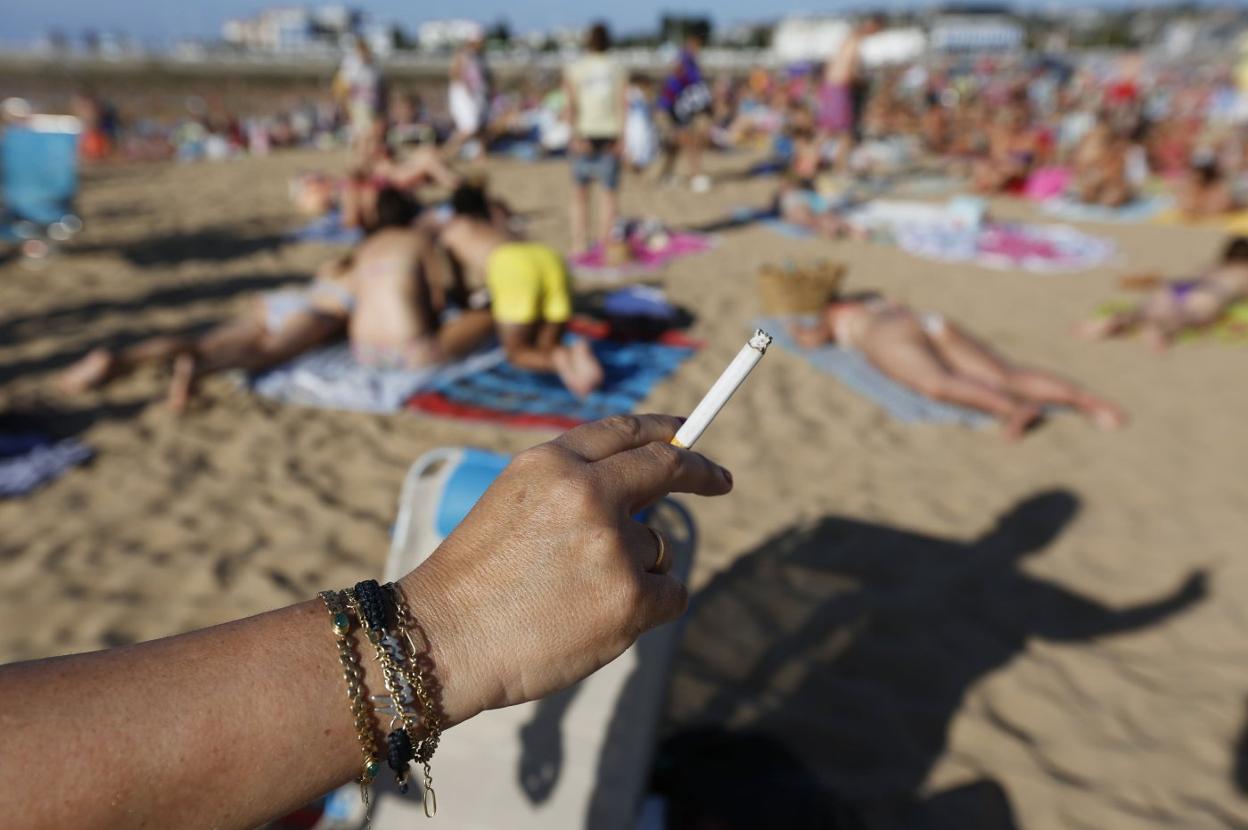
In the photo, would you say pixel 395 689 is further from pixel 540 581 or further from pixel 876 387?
Answer: pixel 876 387

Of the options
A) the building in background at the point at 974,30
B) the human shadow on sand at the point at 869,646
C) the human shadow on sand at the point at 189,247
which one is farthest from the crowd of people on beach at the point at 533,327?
the building in background at the point at 974,30

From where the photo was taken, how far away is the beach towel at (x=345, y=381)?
4.24 meters

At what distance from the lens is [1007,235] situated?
8219 millimetres

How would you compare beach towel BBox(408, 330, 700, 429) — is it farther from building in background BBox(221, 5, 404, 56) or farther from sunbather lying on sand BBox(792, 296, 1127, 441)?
building in background BBox(221, 5, 404, 56)

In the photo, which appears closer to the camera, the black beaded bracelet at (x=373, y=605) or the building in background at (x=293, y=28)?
the black beaded bracelet at (x=373, y=605)

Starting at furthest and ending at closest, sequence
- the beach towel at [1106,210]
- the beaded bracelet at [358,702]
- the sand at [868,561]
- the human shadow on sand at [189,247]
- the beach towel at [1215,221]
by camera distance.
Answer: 1. the beach towel at [1106,210]
2. the beach towel at [1215,221]
3. the human shadow on sand at [189,247]
4. the sand at [868,561]
5. the beaded bracelet at [358,702]

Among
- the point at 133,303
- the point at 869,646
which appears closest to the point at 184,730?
the point at 869,646

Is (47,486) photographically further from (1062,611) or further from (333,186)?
(333,186)

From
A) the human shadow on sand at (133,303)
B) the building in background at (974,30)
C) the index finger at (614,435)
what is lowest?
the human shadow on sand at (133,303)

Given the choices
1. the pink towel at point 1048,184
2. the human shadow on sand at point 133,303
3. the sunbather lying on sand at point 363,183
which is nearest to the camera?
the human shadow on sand at point 133,303

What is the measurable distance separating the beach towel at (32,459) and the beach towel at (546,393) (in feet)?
5.23

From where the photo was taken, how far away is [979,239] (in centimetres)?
805

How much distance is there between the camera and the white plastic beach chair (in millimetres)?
1673

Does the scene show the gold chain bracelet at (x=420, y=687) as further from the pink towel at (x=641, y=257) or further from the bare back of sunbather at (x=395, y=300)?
the pink towel at (x=641, y=257)
